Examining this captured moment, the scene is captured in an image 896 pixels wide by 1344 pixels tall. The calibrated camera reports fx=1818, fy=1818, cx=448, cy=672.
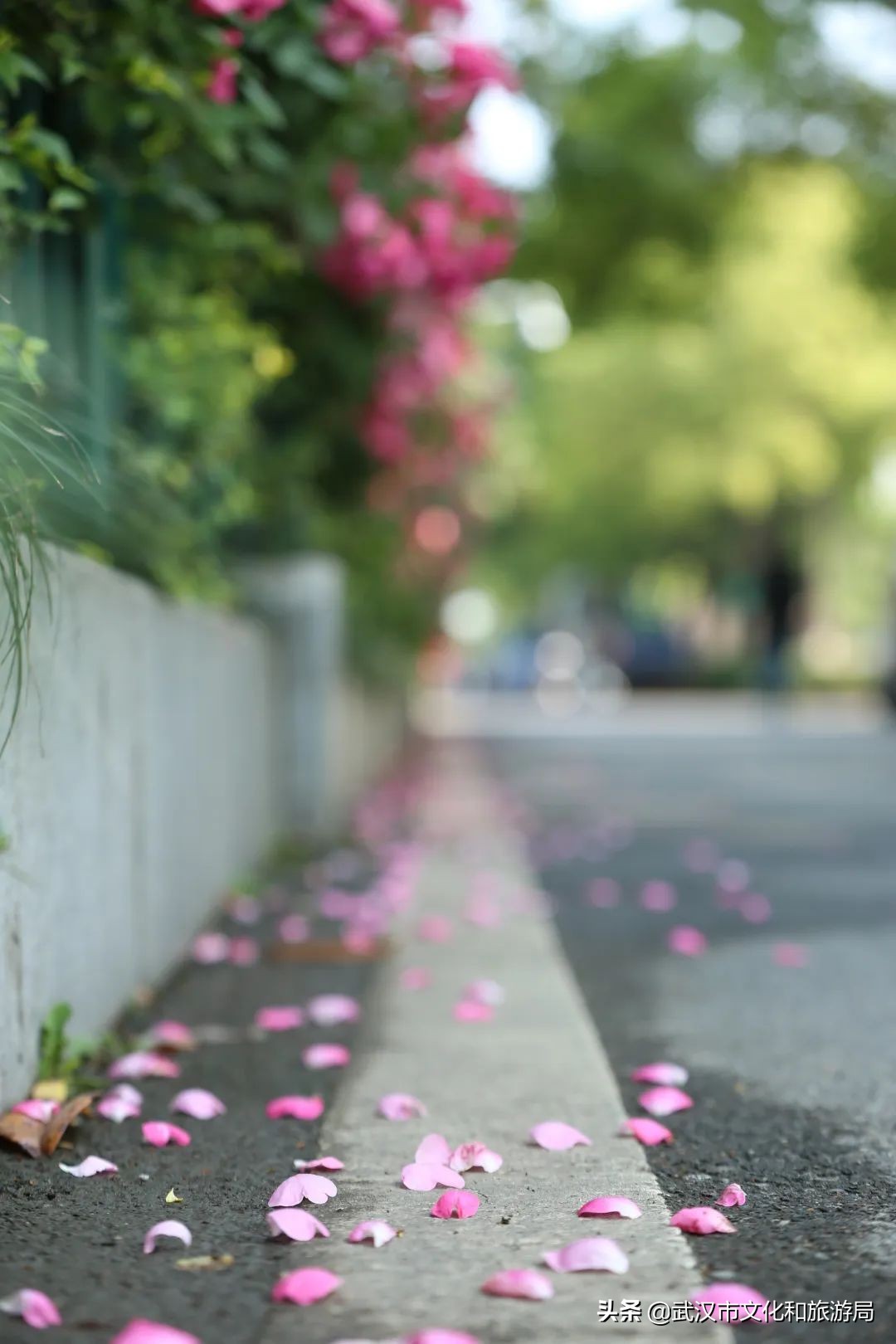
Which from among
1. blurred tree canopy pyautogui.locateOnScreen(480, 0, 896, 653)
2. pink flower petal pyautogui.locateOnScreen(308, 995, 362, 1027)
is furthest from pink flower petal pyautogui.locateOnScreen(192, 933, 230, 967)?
blurred tree canopy pyautogui.locateOnScreen(480, 0, 896, 653)

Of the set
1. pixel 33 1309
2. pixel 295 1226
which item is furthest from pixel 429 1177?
pixel 33 1309

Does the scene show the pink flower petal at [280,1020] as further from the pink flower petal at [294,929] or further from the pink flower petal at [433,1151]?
the pink flower petal at [433,1151]

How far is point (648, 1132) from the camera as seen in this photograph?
3.25 metres

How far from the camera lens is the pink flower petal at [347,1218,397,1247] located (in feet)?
8.55

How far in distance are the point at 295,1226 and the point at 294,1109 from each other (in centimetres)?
80

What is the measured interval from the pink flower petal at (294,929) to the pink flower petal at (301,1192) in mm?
2782

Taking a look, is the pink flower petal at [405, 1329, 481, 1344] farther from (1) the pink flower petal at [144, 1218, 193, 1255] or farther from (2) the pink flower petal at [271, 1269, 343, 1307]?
(1) the pink flower petal at [144, 1218, 193, 1255]

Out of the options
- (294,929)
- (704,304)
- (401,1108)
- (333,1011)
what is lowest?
(294,929)

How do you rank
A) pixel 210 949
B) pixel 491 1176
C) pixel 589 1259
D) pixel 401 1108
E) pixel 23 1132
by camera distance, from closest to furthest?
pixel 589 1259 → pixel 491 1176 → pixel 23 1132 → pixel 401 1108 → pixel 210 949

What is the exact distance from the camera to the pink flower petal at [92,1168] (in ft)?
9.93

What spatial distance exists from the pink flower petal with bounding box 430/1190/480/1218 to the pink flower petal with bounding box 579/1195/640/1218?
0.17m

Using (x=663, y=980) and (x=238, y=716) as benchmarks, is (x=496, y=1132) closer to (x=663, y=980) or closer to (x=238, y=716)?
(x=663, y=980)

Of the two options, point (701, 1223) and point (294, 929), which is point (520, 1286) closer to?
point (701, 1223)

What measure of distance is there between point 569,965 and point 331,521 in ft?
18.4
